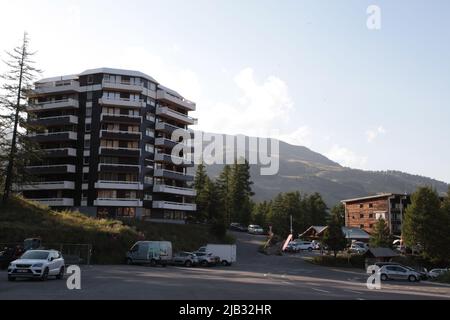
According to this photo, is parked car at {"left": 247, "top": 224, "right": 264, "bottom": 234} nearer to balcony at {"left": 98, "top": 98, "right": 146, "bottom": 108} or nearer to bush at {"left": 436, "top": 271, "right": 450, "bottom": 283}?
balcony at {"left": 98, "top": 98, "right": 146, "bottom": 108}

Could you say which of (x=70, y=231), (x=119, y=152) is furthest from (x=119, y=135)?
(x=70, y=231)

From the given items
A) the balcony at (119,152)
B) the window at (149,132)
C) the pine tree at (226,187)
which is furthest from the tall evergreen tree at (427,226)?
the pine tree at (226,187)

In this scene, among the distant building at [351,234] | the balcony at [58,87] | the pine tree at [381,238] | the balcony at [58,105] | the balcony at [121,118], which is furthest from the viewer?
the distant building at [351,234]

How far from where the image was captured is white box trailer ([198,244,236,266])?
57.8m

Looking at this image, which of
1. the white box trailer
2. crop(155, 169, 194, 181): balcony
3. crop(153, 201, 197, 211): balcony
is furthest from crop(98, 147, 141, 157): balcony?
the white box trailer

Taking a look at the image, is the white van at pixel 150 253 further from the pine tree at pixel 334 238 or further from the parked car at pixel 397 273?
the pine tree at pixel 334 238

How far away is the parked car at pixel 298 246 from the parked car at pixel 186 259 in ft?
116

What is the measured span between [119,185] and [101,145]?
727cm

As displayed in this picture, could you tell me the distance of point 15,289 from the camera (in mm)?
21219

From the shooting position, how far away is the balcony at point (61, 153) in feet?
260

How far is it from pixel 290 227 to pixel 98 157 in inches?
1707

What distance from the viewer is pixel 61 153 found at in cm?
7950

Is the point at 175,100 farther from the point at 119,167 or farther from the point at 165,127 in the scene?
the point at 119,167
